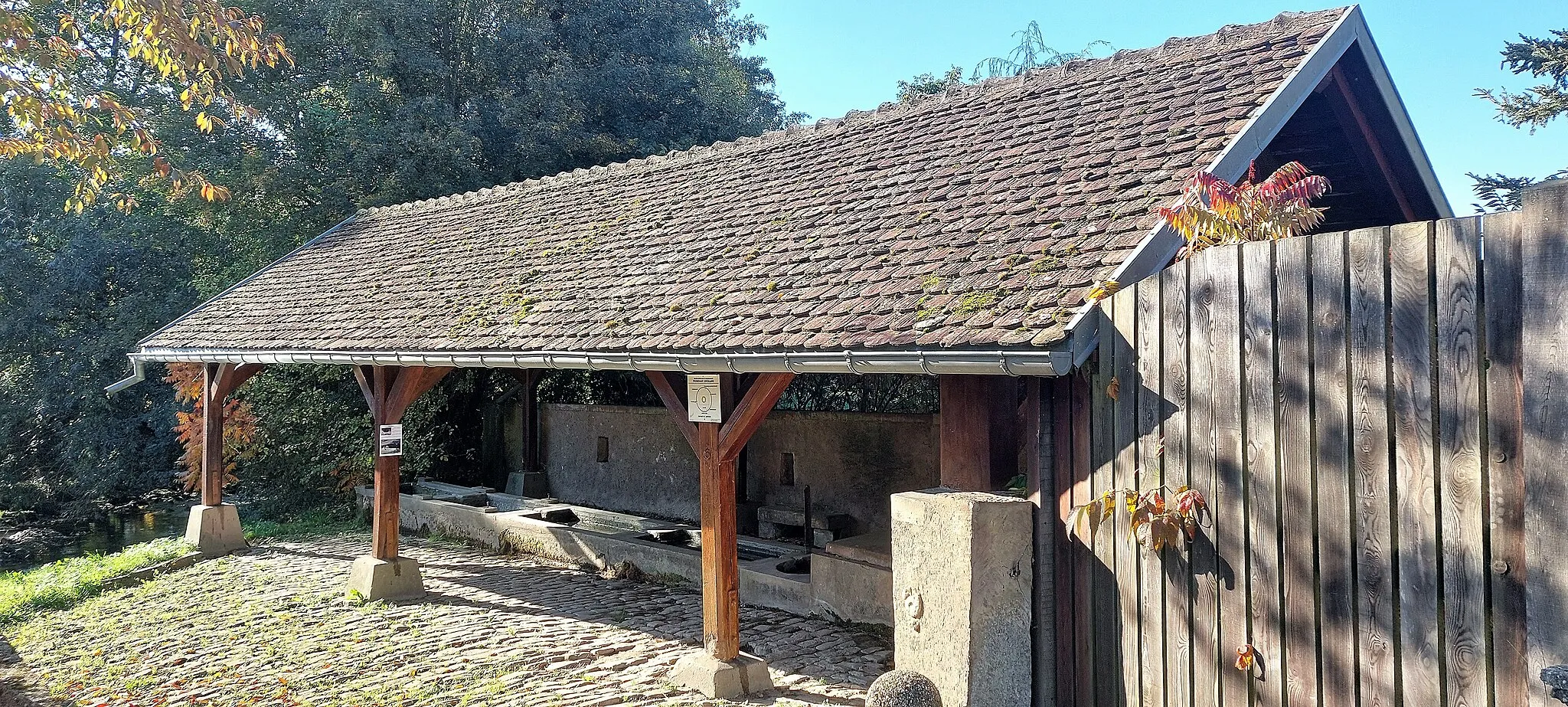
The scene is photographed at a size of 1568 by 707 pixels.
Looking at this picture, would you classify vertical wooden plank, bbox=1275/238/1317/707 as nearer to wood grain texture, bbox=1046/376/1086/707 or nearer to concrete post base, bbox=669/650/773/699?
wood grain texture, bbox=1046/376/1086/707

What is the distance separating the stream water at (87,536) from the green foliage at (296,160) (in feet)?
3.28

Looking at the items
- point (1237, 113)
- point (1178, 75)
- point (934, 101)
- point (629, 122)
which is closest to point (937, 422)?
point (934, 101)

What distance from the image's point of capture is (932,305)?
484cm

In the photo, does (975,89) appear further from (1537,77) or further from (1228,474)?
(1537,77)

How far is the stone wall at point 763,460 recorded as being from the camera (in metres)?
10.0

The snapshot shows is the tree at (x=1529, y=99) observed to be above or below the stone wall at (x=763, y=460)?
above

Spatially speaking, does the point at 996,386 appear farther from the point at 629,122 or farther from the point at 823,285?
the point at 629,122

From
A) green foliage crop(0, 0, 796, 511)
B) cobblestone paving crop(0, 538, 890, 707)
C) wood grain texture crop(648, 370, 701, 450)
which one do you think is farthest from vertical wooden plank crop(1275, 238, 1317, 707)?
green foliage crop(0, 0, 796, 511)

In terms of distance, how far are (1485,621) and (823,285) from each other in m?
3.56

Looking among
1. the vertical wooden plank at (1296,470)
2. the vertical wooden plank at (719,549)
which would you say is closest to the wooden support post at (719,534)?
the vertical wooden plank at (719,549)

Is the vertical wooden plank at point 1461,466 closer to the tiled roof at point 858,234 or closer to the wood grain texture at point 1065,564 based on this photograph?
the tiled roof at point 858,234

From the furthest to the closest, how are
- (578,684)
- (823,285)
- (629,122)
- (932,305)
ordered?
(629,122), (578,684), (823,285), (932,305)

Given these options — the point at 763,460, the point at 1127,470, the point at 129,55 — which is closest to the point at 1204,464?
the point at 1127,470

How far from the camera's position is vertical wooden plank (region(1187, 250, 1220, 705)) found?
3754 millimetres
